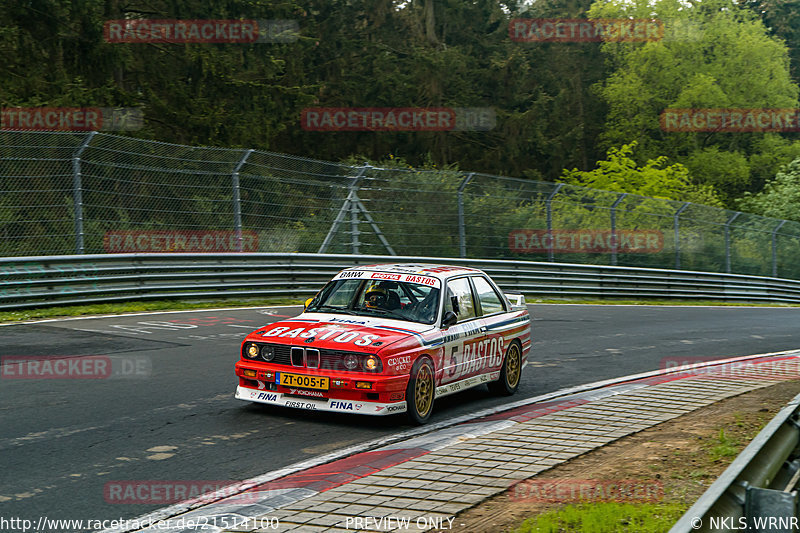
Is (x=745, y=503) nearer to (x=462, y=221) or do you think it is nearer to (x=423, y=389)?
(x=423, y=389)

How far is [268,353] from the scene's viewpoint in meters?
7.89

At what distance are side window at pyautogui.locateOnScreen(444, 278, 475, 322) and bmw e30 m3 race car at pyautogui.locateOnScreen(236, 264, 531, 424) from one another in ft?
0.04

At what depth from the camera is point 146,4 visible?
30.3m

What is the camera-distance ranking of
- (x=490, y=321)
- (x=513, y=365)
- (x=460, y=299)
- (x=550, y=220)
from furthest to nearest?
(x=550, y=220) < (x=513, y=365) < (x=490, y=321) < (x=460, y=299)

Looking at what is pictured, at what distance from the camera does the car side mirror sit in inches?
334

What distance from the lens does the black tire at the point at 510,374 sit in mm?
9555
